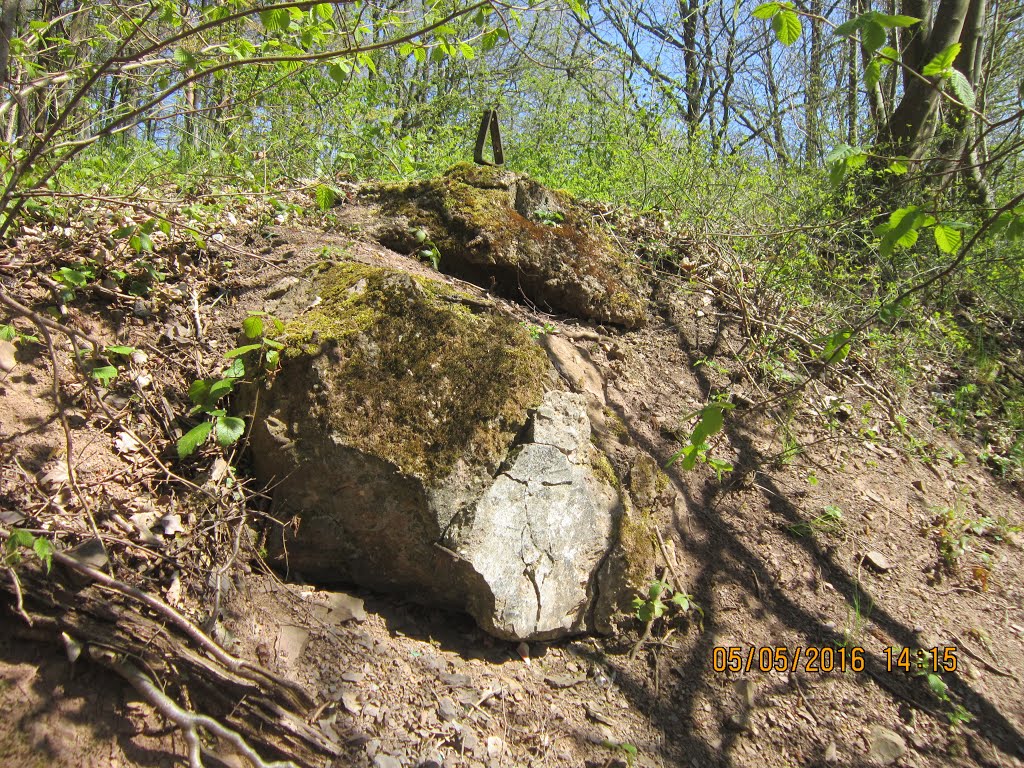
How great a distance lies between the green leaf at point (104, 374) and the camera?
2.26 m

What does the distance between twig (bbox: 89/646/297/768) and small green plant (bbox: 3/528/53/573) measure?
0.30m

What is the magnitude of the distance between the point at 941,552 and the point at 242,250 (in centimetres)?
391

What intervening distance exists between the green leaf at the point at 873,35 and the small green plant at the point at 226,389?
2061 mm

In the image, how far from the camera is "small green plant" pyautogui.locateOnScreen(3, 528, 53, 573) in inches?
Result: 66.1

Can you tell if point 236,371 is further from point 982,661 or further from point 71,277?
point 982,661

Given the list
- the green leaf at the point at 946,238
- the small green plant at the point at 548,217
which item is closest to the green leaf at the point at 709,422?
the green leaf at the point at 946,238

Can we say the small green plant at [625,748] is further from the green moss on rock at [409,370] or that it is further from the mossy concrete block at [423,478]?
the green moss on rock at [409,370]

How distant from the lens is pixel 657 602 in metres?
2.57

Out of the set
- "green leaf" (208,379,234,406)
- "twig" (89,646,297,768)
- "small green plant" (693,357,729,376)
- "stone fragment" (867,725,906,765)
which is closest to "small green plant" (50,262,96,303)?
"green leaf" (208,379,234,406)

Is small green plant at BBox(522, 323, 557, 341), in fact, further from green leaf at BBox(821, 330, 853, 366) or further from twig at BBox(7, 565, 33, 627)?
twig at BBox(7, 565, 33, 627)

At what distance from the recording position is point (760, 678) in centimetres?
254

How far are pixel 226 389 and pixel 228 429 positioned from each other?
0.20m
